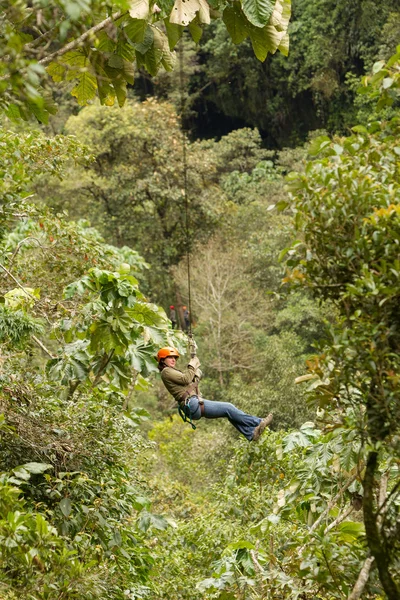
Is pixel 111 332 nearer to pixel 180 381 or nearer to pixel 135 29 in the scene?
pixel 180 381

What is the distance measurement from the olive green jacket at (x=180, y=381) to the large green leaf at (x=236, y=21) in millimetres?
2632

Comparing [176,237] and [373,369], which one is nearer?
[373,369]

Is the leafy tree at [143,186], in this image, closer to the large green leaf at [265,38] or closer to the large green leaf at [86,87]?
the large green leaf at [86,87]

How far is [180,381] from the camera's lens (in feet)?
17.7

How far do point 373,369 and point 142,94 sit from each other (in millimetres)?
24542

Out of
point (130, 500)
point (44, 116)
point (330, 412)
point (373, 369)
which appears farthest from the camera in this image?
point (130, 500)

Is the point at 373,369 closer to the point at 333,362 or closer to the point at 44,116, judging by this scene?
the point at 333,362

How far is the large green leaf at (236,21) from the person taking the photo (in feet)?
10.0

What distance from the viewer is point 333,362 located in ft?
9.02

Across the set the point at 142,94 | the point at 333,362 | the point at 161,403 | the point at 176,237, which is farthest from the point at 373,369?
the point at 142,94

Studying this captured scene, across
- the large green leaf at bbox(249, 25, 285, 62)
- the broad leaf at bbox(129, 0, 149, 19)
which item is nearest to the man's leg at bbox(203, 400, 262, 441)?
the large green leaf at bbox(249, 25, 285, 62)

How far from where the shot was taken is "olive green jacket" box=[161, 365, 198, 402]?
536 cm

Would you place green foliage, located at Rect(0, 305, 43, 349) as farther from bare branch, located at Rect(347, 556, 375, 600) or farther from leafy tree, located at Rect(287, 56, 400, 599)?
bare branch, located at Rect(347, 556, 375, 600)

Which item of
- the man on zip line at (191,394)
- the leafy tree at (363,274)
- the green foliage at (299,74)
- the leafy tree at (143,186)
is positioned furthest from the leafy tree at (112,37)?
the green foliage at (299,74)
